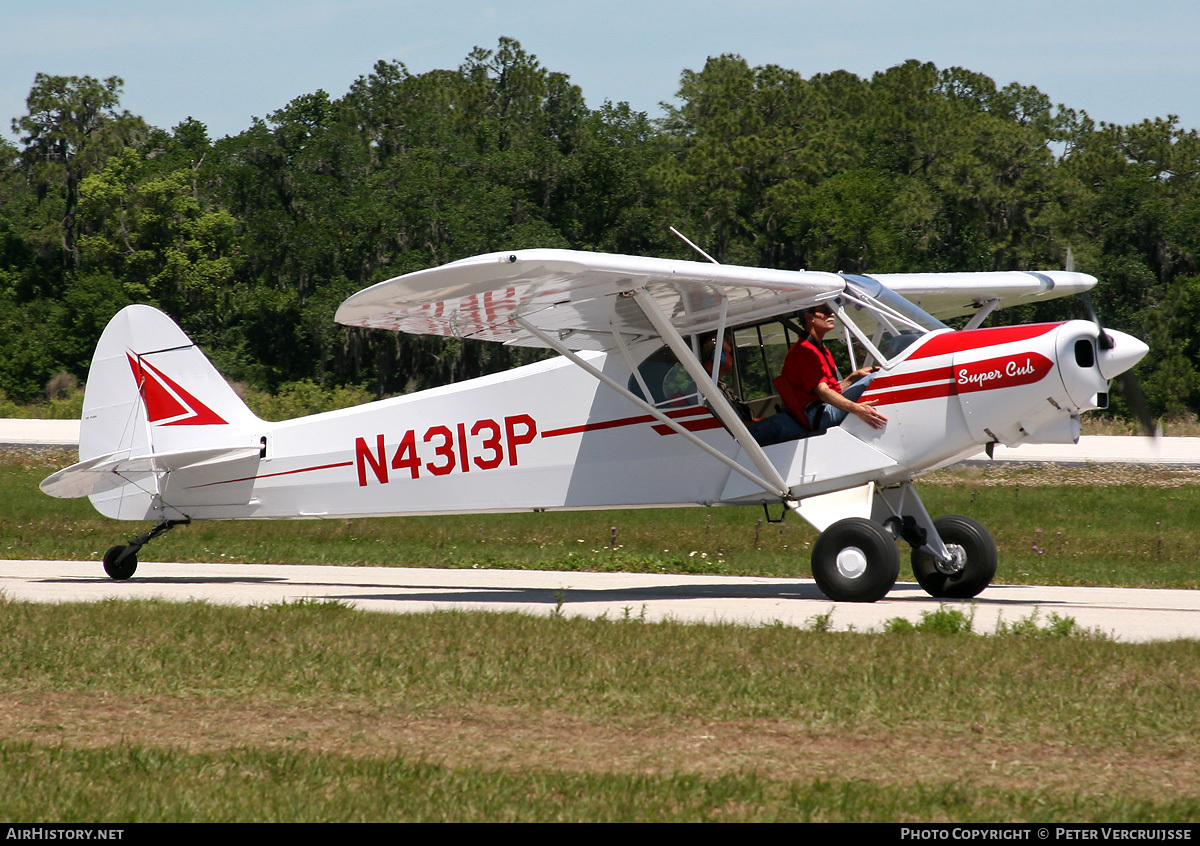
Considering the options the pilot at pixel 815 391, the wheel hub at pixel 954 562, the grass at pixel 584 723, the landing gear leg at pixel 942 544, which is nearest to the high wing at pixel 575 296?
the pilot at pixel 815 391

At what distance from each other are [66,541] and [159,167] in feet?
140

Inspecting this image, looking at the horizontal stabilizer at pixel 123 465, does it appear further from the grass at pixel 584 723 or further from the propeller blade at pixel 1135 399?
the propeller blade at pixel 1135 399

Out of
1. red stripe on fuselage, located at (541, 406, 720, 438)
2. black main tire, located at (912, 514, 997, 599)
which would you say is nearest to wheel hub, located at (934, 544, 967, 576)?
black main tire, located at (912, 514, 997, 599)

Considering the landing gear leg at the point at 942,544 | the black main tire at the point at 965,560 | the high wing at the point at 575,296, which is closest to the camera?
the high wing at the point at 575,296

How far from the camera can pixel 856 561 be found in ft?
34.3

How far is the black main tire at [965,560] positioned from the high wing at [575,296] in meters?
2.49

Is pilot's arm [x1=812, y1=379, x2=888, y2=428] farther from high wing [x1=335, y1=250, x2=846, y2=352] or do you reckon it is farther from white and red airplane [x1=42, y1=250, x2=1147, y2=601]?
high wing [x1=335, y1=250, x2=846, y2=352]

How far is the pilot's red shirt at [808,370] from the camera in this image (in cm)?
1069

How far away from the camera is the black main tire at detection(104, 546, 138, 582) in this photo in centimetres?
1364

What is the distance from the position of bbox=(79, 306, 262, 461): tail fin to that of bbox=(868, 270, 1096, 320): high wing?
7355mm

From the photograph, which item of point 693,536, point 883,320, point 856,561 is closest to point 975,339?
point 883,320

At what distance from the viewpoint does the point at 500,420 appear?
12.2m

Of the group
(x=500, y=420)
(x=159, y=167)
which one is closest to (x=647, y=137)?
(x=159, y=167)

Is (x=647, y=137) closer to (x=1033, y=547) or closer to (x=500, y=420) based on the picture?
(x=1033, y=547)
